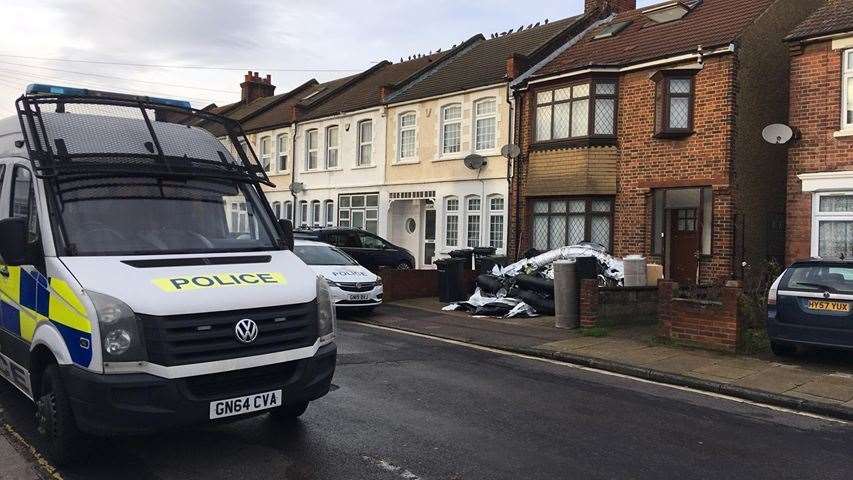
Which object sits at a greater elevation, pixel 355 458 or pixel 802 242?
pixel 802 242

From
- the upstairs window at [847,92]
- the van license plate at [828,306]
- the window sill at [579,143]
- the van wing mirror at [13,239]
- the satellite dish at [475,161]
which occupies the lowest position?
the van license plate at [828,306]

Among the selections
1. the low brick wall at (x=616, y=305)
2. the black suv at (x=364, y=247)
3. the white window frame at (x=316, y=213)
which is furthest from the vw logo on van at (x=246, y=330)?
the white window frame at (x=316, y=213)

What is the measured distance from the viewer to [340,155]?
2802 centimetres

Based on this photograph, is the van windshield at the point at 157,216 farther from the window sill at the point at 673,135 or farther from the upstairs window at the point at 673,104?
the upstairs window at the point at 673,104

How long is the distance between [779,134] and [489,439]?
12.1 metres

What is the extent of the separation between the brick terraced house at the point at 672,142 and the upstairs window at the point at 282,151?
1496 cm

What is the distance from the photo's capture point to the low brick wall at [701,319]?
33.7 ft

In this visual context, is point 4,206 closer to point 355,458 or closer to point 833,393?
point 355,458

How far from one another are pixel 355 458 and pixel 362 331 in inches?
286

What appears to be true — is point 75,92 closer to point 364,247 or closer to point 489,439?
point 489,439

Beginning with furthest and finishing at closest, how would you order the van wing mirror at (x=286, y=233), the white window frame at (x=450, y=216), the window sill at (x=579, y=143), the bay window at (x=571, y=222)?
1. the white window frame at (x=450, y=216)
2. the bay window at (x=571, y=222)
3. the window sill at (x=579, y=143)
4. the van wing mirror at (x=286, y=233)

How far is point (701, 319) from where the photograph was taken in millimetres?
10617

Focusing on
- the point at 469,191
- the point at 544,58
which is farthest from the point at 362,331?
the point at 544,58

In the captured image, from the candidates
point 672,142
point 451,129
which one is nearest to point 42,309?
point 672,142
